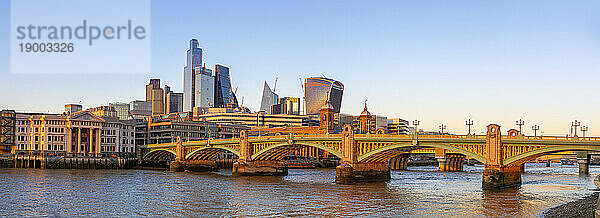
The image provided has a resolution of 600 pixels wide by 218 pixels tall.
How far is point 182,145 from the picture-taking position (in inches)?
5679

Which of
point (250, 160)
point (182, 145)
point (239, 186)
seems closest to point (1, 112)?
point (182, 145)

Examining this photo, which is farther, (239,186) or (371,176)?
(371,176)

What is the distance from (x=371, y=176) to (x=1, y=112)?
111999mm

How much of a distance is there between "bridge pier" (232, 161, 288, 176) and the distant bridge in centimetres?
77

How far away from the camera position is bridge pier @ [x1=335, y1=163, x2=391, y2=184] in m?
96.2

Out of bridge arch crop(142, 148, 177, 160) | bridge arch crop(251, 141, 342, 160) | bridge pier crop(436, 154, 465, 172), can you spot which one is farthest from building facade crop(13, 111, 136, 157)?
bridge pier crop(436, 154, 465, 172)

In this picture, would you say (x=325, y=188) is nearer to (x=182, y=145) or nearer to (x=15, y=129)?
(x=182, y=145)

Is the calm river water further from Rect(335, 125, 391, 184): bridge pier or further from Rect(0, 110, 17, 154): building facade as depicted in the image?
Rect(0, 110, 17, 154): building facade

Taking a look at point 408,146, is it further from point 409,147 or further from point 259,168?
point 259,168

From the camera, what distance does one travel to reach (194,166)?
145 m

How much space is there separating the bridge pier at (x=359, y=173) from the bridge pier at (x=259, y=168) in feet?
81.5

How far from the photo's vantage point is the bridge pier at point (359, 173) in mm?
96188

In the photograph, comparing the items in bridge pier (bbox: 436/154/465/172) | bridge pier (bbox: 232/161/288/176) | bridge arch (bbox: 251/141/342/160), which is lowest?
bridge pier (bbox: 436/154/465/172)

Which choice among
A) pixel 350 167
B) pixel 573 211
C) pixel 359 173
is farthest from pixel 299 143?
pixel 573 211
